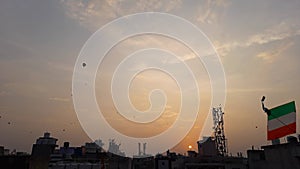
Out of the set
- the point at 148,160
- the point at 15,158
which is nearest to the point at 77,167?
the point at 15,158

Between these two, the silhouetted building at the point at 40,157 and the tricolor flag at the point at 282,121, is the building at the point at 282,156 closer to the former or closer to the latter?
the tricolor flag at the point at 282,121

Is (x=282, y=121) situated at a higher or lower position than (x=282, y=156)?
higher

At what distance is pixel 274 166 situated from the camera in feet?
81.9

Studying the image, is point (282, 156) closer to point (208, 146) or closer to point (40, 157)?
point (40, 157)

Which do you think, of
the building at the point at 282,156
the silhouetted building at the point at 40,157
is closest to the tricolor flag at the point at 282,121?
the building at the point at 282,156

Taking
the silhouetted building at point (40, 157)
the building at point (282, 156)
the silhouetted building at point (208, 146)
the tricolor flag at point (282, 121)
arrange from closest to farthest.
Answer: the tricolor flag at point (282, 121) → the building at point (282, 156) → the silhouetted building at point (40, 157) → the silhouetted building at point (208, 146)

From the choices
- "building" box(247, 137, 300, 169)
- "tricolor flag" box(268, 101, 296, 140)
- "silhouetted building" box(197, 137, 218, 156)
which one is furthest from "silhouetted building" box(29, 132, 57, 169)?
"silhouetted building" box(197, 137, 218, 156)

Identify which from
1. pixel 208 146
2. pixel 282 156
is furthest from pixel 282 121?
pixel 208 146

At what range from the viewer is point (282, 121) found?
19266 mm

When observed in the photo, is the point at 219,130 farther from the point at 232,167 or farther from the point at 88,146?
the point at 88,146

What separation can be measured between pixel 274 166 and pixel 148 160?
3783 cm

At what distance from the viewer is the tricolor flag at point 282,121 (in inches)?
730

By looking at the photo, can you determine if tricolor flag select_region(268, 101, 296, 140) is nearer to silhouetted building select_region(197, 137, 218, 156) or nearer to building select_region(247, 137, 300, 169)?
building select_region(247, 137, 300, 169)

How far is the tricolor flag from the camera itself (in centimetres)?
1855
